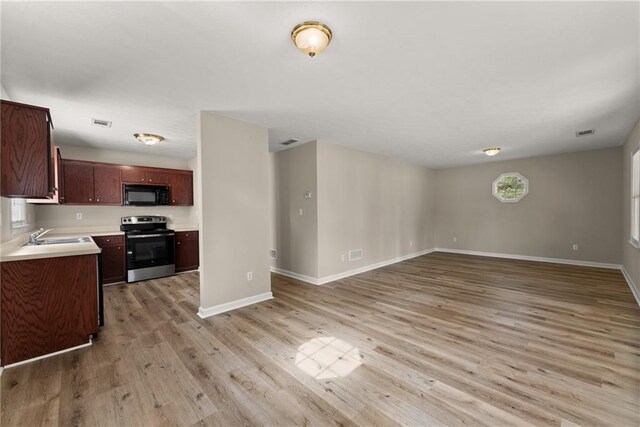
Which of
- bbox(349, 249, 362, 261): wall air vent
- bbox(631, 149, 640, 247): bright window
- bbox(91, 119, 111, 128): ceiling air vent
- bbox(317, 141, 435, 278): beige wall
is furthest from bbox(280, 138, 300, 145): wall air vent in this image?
bbox(631, 149, 640, 247): bright window

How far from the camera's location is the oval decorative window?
6.63m

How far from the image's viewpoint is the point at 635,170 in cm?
412

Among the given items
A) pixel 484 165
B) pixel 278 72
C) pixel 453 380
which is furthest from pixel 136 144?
pixel 484 165

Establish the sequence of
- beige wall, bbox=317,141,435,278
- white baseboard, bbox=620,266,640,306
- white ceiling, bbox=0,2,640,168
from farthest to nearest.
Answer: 1. beige wall, bbox=317,141,435,278
2. white baseboard, bbox=620,266,640,306
3. white ceiling, bbox=0,2,640,168

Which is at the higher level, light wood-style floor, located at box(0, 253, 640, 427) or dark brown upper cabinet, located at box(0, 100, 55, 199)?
dark brown upper cabinet, located at box(0, 100, 55, 199)

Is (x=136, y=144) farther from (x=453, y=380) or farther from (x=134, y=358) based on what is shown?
(x=453, y=380)

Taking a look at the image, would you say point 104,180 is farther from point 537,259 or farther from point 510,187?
point 537,259

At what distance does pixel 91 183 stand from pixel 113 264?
159cm

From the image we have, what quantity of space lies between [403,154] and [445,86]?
Answer: 3371mm

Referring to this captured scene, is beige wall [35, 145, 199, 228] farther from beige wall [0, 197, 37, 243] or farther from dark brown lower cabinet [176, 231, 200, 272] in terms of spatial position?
beige wall [0, 197, 37, 243]

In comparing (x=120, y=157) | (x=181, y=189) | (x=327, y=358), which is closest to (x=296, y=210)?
(x=181, y=189)

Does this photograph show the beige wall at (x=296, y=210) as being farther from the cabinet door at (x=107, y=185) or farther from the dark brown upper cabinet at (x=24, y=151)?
the dark brown upper cabinet at (x=24, y=151)

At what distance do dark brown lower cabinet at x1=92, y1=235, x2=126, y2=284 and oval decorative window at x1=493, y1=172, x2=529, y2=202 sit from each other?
884 cm

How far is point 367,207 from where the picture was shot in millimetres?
5703
